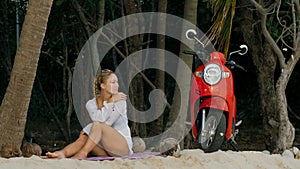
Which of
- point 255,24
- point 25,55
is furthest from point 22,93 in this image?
point 255,24

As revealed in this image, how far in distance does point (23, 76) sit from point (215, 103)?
188 centimetres

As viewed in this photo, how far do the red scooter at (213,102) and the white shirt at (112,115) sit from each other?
1031 mm

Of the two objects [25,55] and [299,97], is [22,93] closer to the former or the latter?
[25,55]

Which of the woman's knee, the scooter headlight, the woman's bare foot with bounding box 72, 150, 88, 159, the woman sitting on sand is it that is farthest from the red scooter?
the woman's bare foot with bounding box 72, 150, 88, 159

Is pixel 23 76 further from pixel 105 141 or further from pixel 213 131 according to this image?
pixel 213 131

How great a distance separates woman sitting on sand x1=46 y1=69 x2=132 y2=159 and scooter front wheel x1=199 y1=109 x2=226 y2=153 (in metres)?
1.05

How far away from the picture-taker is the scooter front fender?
6.58 m

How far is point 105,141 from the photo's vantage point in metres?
5.66

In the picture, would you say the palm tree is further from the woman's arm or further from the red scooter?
the woman's arm

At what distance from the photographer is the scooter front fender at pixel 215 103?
6582 mm

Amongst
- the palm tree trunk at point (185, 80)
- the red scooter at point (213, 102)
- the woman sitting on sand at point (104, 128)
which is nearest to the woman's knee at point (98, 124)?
the woman sitting on sand at point (104, 128)

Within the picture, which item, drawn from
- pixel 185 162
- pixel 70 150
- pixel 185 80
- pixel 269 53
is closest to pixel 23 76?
pixel 70 150

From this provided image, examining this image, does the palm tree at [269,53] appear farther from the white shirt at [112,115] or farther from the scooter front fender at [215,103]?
the white shirt at [112,115]

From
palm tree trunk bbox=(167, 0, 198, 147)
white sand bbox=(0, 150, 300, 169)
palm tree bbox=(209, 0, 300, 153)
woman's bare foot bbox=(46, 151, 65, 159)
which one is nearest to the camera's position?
white sand bbox=(0, 150, 300, 169)
